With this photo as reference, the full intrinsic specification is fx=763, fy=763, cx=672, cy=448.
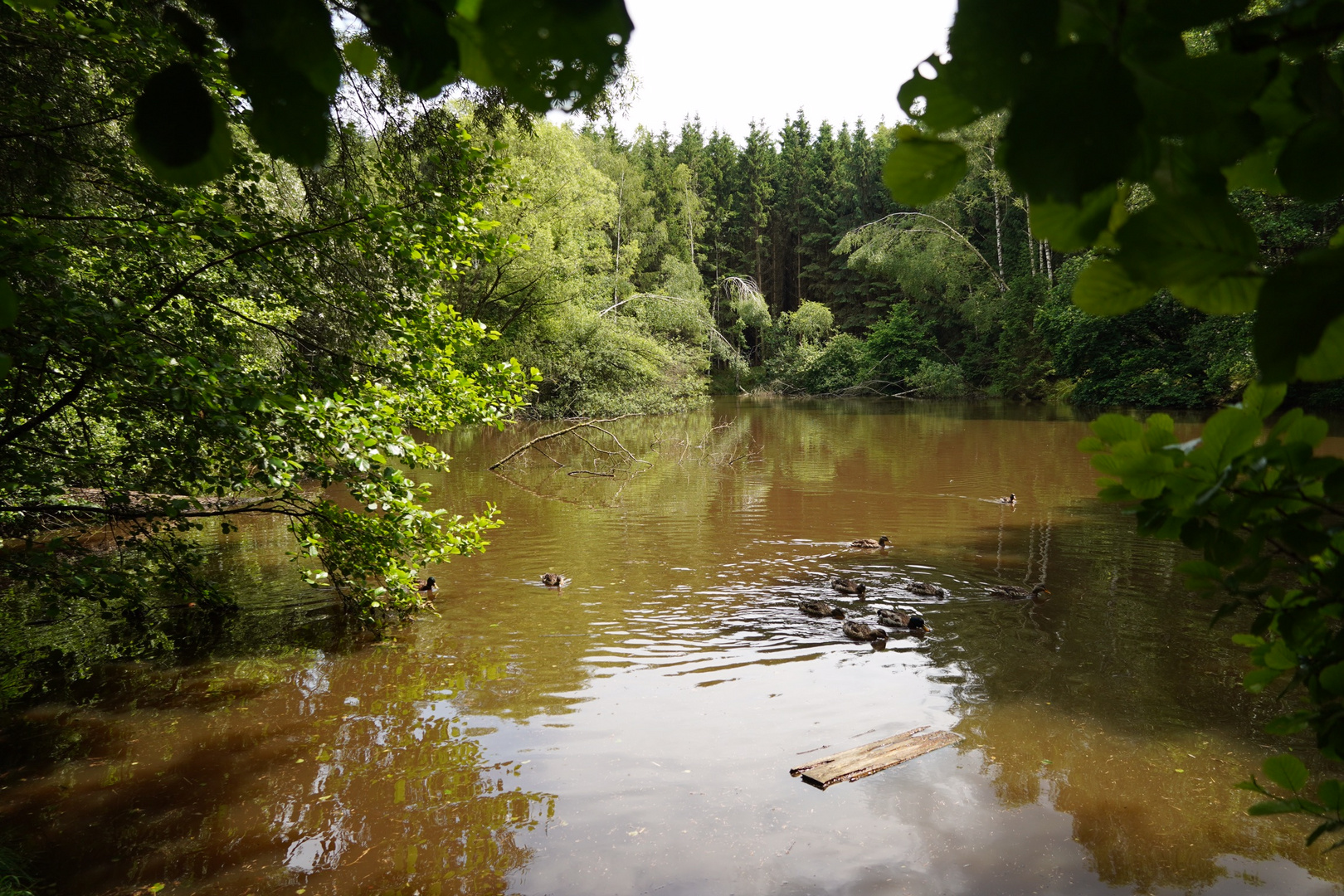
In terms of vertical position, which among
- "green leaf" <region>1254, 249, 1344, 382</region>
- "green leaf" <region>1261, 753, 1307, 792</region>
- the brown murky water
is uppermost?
"green leaf" <region>1254, 249, 1344, 382</region>

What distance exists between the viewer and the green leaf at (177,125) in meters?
0.71

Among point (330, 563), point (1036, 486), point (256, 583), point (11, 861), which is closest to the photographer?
point (11, 861)

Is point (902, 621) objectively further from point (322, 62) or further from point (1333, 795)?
point (322, 62)

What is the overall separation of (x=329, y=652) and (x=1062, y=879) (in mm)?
6774

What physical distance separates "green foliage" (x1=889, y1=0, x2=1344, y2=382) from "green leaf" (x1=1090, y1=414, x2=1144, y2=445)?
0.82ft

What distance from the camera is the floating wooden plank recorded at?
554 centimetres

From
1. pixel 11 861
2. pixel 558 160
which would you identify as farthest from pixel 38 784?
A: pixel 558 160

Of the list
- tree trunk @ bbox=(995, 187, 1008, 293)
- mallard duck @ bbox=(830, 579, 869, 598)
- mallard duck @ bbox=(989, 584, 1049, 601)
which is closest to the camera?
mallard duck @ bbox=(989, 584, 1049, 601)

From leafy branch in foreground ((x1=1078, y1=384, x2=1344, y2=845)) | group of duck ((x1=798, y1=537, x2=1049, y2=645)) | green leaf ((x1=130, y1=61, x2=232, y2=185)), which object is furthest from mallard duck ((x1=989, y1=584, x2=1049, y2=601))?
green leaf ((x1=130, y1=61, x2=232, y2=185))

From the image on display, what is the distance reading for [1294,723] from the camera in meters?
1.23

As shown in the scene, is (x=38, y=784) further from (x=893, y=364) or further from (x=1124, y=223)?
(x=893, y=364)

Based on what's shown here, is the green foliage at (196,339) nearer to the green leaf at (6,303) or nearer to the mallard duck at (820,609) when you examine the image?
the mallard duck at (820,609)

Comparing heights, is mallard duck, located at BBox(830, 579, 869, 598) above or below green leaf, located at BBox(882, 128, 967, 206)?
below

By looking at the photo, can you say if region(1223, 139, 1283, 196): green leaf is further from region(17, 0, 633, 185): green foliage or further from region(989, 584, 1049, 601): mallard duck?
region(989, 584, 1049, 601): mallard duck
